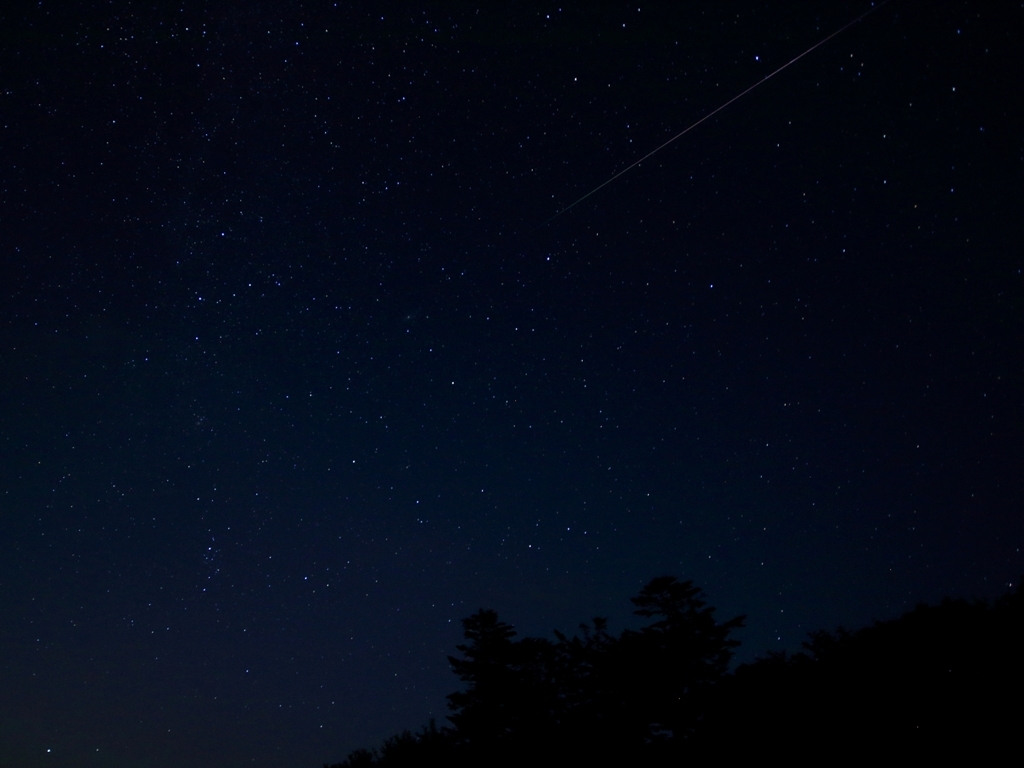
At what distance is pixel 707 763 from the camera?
11750mm

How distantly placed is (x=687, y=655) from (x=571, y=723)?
368 centimetres

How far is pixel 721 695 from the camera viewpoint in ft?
50.3

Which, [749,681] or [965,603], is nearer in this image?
[965,603]

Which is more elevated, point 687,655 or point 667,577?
point 667,577

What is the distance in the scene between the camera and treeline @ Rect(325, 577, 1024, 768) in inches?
380

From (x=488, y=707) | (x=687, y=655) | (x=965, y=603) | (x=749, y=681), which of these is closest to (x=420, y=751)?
(x=488, y=707)

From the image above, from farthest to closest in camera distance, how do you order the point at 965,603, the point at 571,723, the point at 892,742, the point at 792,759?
the point at 571,723, the point at 965,603, the point at 792,759, the point at 892,742

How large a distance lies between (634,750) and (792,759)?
771 cm

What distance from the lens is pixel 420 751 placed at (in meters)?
20.3

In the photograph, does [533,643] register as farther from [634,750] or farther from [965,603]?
[965,603]

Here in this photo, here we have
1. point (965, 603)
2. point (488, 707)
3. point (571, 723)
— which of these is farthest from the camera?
point (488, 707)

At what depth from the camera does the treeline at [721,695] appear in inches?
380

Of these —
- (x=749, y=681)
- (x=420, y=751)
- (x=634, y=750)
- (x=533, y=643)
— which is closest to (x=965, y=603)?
(x=749, y=681)

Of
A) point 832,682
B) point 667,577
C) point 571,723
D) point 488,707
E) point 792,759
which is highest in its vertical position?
point 667,577
